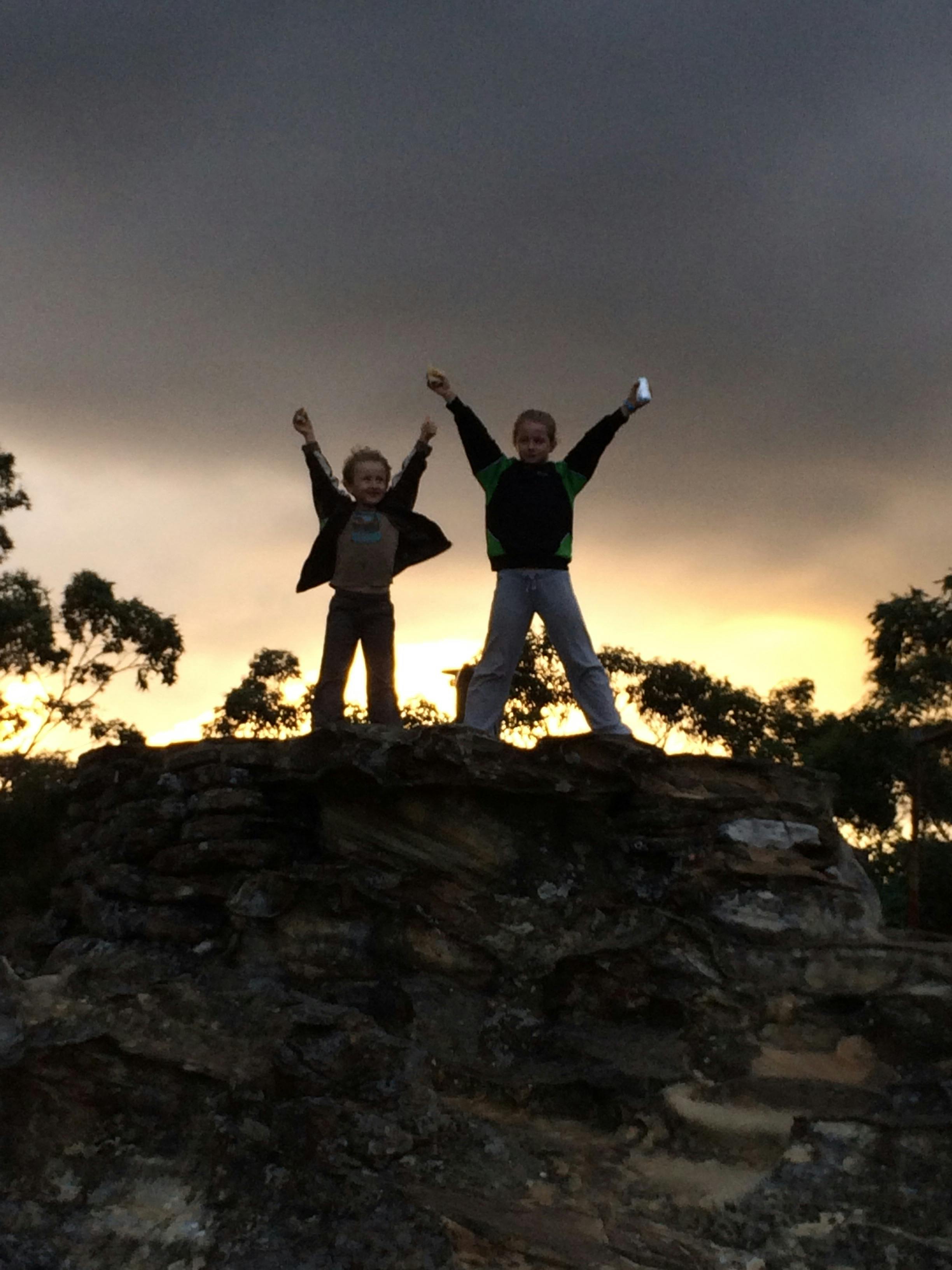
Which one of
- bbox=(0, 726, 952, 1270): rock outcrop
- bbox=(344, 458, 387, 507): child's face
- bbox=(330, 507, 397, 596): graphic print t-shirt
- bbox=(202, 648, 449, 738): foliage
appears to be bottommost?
bbox=(0, 726, 952, 1270): rock outcrop

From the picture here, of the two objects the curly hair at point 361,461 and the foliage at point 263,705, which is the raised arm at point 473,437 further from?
the foliage at point 263,705

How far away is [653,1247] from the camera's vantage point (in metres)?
6.64

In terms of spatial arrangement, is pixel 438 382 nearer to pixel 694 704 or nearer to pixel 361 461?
pixel 361 461

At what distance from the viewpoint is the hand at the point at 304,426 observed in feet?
32.8

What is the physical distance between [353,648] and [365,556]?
782 mm

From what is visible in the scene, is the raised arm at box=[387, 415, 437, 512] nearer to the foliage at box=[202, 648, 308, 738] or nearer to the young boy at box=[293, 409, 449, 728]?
the young boy at box=[293, 409, 449, 728]

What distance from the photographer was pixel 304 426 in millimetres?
10031

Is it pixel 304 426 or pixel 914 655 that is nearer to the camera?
pixel 304 426

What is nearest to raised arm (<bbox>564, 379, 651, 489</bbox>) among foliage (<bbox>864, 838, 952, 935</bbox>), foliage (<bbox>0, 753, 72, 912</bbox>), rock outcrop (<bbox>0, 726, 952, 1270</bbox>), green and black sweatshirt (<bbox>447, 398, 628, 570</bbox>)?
green and black sweatshirt (<bbox>447, 398, 628, 570</bbox>)

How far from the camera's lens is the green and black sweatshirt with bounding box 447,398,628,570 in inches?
361

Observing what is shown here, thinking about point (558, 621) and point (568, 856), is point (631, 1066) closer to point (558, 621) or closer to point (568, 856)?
point (568, 856)

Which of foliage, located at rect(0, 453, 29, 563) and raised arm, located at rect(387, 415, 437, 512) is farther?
foliage, located at rect(0, 453, 29, 563)

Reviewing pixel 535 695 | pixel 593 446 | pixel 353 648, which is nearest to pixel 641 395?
pixel 593 446

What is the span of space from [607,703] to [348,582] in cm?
232
